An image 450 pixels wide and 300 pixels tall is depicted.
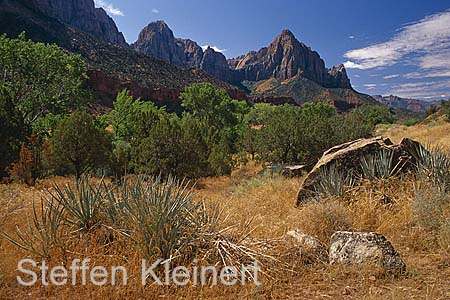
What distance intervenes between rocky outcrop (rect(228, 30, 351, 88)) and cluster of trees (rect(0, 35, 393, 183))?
156779 mm

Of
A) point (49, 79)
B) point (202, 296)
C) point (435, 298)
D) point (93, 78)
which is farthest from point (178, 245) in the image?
point (93, 78)

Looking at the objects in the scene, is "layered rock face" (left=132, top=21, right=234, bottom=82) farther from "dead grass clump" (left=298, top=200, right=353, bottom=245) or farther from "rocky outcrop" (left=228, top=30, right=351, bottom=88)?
"dead grass clump" (left=298, top=200, right=353, bottom=245)

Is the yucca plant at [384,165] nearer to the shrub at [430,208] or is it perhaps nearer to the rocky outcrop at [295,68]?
the shrub at [430,208]

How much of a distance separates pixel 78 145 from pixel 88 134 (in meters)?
0.60

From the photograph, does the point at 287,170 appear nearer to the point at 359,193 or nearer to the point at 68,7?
the point at 359,193

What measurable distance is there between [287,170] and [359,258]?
9.01m

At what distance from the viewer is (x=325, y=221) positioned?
18.0 feet

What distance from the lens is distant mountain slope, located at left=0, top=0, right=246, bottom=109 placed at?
55094 millimetres

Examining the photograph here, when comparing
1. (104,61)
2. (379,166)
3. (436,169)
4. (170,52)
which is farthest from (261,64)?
(436,169)

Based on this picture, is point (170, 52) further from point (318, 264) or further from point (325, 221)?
point (318, 264)

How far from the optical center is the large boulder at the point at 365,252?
4098 millimetres

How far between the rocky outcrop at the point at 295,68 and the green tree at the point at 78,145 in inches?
6466

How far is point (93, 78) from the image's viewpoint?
5500 cm

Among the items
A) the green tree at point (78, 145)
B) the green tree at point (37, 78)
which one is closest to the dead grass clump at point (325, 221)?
the green tree at point (78, 145)
